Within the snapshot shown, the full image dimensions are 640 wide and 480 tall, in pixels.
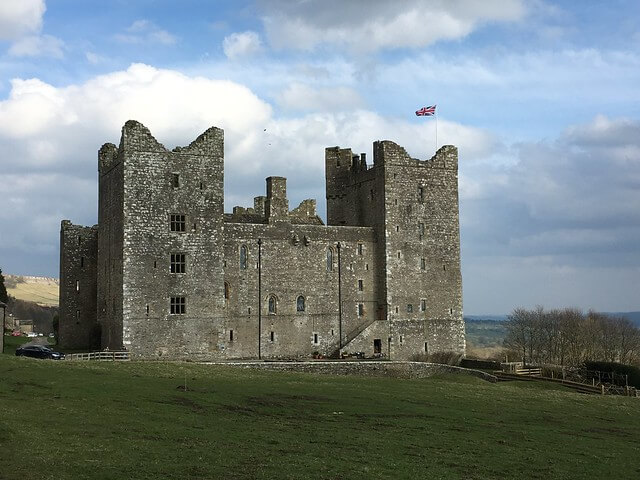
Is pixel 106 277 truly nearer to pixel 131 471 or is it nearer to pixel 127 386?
pixel 127 386

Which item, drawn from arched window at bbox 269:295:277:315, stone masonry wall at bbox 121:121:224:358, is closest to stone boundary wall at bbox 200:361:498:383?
stone masonry wall at bbox 121:121:224:358

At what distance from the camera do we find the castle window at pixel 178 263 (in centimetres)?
6241

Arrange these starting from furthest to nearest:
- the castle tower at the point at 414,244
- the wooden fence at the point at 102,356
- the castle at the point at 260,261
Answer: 1. the castle tower at the point at 414,244
2. the castle at the point at 260,261
3. the wooden fence at the point at 102,356

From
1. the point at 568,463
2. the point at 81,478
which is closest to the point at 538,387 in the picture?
the point at 568,463

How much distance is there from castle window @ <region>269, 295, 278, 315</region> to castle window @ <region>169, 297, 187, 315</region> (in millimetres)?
8183

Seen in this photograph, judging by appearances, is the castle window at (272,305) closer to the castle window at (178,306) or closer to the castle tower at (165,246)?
the castle tower at (165,246)

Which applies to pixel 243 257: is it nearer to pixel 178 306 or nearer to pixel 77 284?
pixel 178 306

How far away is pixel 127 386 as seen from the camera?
41.3 metres

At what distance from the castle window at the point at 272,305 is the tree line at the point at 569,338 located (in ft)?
100

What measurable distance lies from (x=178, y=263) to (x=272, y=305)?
944cm

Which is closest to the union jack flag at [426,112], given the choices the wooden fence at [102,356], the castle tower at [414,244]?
the castle tower at [414,244]

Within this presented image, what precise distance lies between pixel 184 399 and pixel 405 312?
119ft

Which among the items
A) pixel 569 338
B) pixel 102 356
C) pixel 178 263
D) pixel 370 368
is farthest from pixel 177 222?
pixel 569 338

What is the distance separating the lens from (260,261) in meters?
67.7
